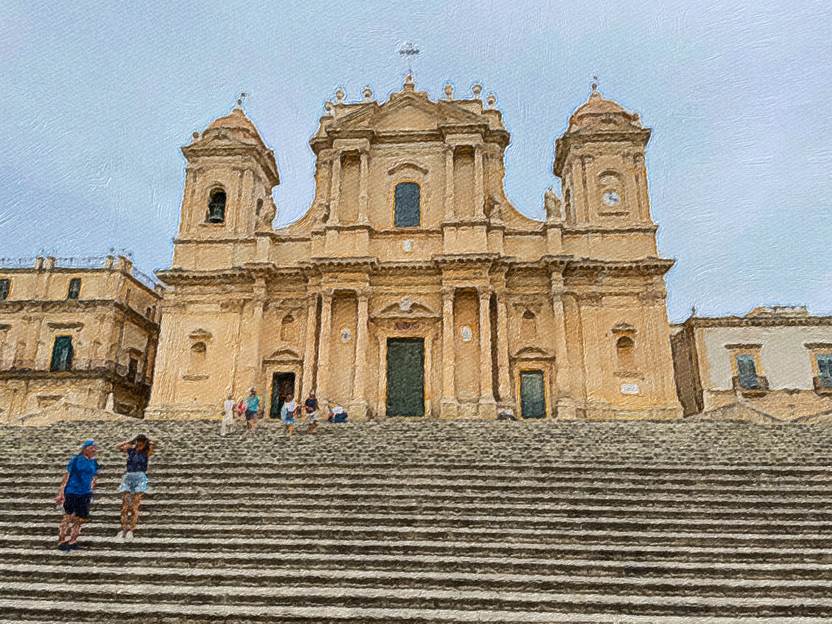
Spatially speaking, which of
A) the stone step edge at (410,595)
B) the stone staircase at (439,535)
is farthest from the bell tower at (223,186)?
the stone step edge at (410,595)

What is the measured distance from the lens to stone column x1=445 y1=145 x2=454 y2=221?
23.8 metres

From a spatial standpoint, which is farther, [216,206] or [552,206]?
[216,206]

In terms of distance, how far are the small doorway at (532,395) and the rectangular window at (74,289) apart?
21.8 meters

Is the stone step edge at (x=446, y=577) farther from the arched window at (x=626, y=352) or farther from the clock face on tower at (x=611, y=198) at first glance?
the clock face on tower at (x=611, y=198)

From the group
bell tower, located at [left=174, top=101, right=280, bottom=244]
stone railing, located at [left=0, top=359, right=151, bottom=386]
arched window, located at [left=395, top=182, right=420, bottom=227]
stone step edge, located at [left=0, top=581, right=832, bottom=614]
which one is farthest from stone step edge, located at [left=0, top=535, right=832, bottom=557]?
stone railing, located at [left=0, top=359, right=151, bottom=386]

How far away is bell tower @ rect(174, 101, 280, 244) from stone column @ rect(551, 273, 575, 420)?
10578 mm

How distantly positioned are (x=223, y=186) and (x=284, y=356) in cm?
757

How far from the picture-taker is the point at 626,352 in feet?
74.6

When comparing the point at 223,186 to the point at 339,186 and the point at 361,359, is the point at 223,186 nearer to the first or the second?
the point at 339,186

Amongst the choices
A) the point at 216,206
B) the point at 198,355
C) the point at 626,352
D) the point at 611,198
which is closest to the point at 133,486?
the point at 198,355

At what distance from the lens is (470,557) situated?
850 centimetres

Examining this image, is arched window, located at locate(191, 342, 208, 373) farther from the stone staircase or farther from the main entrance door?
the stone staircase

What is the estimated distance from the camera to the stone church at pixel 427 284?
22.3 metres

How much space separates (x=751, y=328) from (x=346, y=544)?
26118 mm
